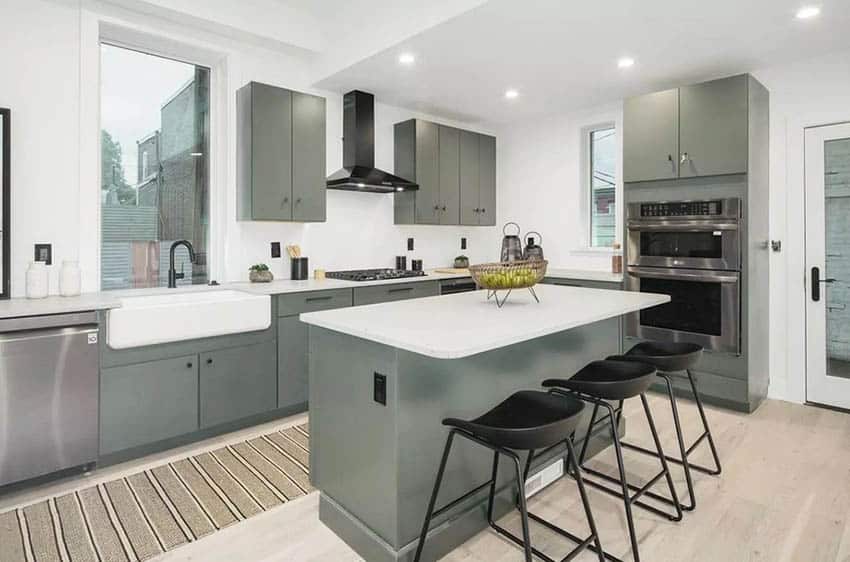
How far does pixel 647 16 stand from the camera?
9.61 feet

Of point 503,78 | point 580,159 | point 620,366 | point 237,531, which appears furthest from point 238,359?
point 580,159

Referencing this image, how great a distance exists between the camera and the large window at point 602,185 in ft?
16.3

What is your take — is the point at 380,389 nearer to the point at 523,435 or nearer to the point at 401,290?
the point at 523,435

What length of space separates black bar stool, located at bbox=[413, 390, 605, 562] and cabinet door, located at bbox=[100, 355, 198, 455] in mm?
1826

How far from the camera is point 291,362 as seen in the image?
11.5 feet

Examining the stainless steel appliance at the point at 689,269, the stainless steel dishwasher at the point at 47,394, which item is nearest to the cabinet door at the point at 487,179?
the stainless steel appliance at the point at 689,269

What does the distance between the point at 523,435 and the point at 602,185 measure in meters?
4.10

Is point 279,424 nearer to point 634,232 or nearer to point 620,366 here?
point 620,366

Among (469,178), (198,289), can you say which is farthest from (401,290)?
(469,178)

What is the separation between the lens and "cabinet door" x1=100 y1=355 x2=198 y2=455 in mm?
2701

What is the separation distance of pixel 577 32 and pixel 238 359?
303cm

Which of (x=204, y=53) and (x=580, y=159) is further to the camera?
(x=580, y=159)

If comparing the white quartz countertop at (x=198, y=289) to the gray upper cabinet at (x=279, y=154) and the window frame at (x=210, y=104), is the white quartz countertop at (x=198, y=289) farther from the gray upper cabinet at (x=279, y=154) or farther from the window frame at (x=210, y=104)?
the gray upper cabinet at (x=279, y=154)

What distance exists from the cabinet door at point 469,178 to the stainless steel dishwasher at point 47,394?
3.58 meters
